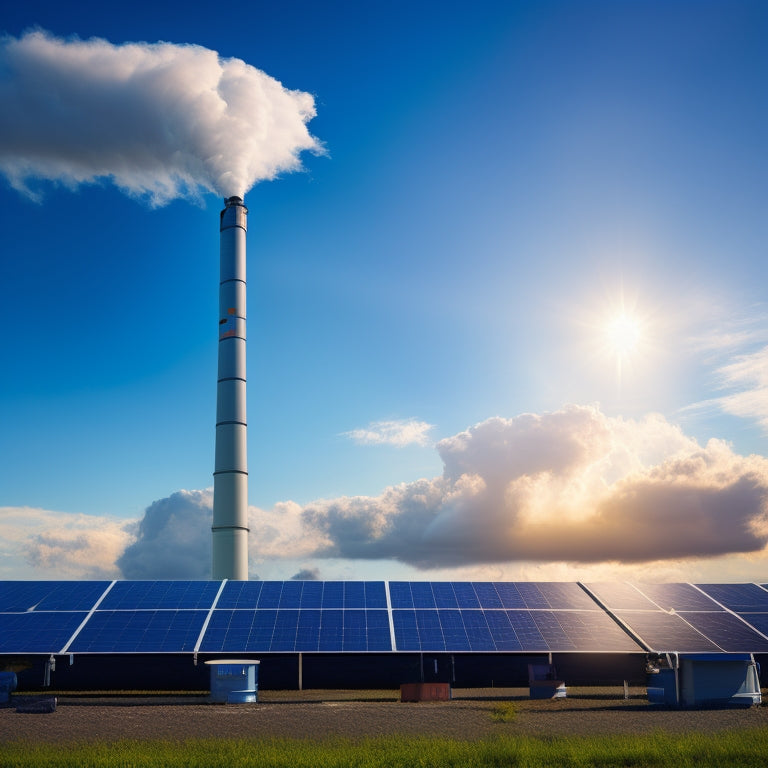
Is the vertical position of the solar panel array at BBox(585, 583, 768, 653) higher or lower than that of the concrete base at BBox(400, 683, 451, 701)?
higher

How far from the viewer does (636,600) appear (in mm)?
37312

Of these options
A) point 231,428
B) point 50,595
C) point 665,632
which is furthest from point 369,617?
point 231,428

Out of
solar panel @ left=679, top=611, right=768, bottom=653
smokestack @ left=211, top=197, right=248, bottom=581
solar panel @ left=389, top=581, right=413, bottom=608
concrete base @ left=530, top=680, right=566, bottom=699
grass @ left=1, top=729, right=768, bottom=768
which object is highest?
smokestack @ left=211, top=197, right=248, bottom=581

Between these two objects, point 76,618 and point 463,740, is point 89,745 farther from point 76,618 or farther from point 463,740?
point 76,618

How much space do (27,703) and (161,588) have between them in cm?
1048

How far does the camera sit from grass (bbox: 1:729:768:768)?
16203mm

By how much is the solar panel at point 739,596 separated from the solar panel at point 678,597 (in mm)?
725

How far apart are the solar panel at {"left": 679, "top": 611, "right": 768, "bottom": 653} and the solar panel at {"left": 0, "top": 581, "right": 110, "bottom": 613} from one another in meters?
28.1

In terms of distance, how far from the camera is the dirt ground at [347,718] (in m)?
20.7

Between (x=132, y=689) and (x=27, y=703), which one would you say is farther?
(x=132, y=689)

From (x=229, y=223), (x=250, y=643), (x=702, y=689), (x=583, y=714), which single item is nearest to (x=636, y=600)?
(x=702, y=689)

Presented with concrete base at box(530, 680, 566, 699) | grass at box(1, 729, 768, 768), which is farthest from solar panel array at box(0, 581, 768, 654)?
grass at box(1, 729, 768, 768)

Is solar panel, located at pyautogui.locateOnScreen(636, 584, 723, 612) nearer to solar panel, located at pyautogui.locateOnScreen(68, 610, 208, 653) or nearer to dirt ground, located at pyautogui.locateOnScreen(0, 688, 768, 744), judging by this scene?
dirt ground, located at pyautogui.locateOnScreen(0, 688, 768, 744)

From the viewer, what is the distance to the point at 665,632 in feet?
110
